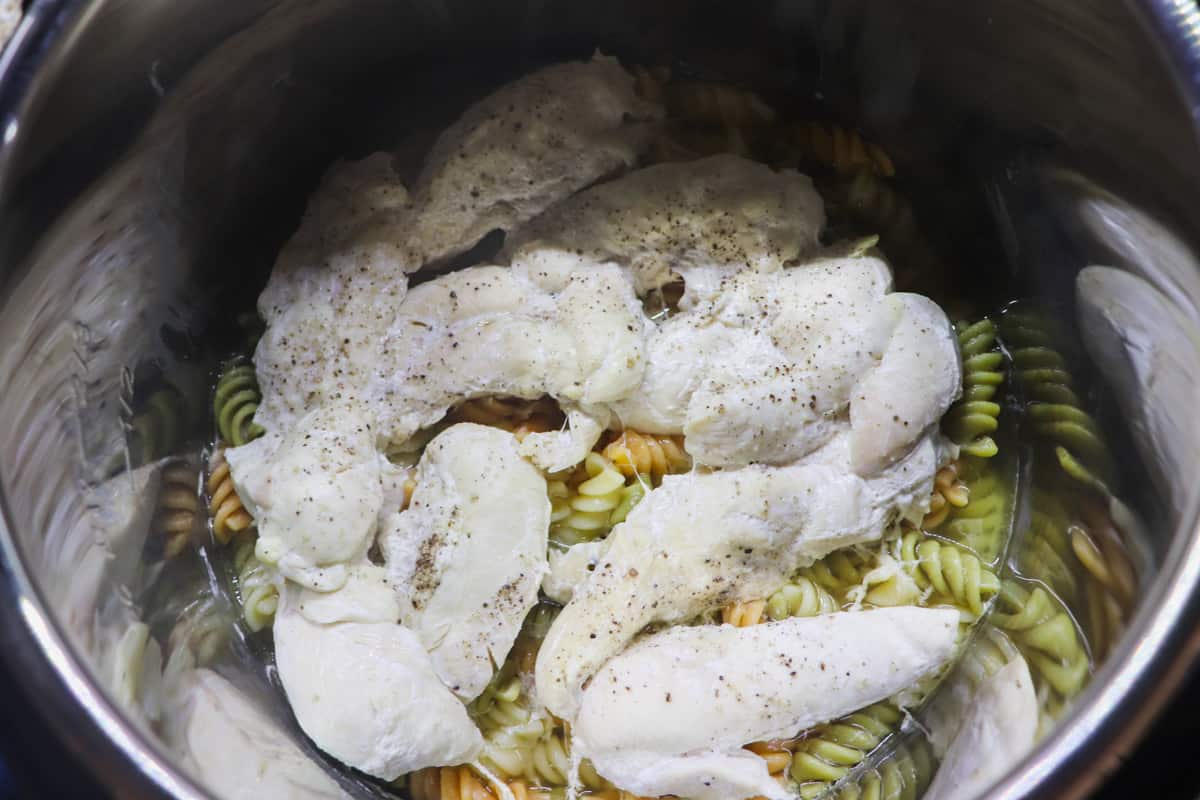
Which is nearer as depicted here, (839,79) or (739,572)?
(739,572)

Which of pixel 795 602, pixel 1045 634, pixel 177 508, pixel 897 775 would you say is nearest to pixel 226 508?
pixel 177 508

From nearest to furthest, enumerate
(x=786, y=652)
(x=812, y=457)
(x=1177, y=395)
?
(x=1177, y=395)
(x=786, y=652)
(x=812, y=457)

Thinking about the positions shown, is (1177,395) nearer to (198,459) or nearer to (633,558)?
(633,558)

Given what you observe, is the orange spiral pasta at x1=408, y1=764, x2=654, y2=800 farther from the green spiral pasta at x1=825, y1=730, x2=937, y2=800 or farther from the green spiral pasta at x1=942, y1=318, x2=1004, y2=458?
the green spiral pasta at x1=942, y1=318, x2=1004, y2=458

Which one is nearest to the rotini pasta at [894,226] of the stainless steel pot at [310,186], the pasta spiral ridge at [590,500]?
the stainless steel pot at [310,186]

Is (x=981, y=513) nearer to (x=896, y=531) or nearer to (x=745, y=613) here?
(x=896, y=531)

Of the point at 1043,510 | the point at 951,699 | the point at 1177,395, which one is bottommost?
the point at 951,699

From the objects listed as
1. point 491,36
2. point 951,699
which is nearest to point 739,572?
point 951,699

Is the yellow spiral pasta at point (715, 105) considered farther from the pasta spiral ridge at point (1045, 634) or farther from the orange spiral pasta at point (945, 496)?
the pasta spiral ridge at point (1045, 634)

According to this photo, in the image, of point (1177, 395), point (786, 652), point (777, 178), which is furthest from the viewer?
point (777, 178)
